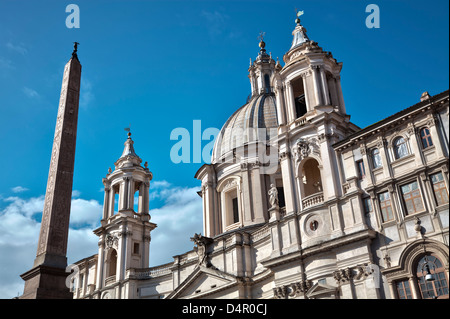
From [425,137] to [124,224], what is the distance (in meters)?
29.1

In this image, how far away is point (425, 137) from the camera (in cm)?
2419

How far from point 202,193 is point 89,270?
14.2 metres

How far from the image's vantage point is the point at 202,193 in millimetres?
44875

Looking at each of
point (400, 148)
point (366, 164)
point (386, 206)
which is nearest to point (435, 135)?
point (400, 148)

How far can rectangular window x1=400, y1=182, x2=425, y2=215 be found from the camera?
23422 millimetres

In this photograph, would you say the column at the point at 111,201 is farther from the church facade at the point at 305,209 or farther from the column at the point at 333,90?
the column at the point at 333,90

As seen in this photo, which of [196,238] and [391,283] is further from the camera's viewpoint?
[196,238]

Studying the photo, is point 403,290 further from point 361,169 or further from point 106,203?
Result: point 106,203

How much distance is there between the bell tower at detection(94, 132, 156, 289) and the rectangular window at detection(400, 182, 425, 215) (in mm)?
26285

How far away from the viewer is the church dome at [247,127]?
143 feet

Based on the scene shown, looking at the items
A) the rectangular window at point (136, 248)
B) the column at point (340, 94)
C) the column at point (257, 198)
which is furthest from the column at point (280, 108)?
the rectangular window at point (136, 248)

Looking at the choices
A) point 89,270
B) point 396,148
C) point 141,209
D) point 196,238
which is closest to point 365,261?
point 396,148
